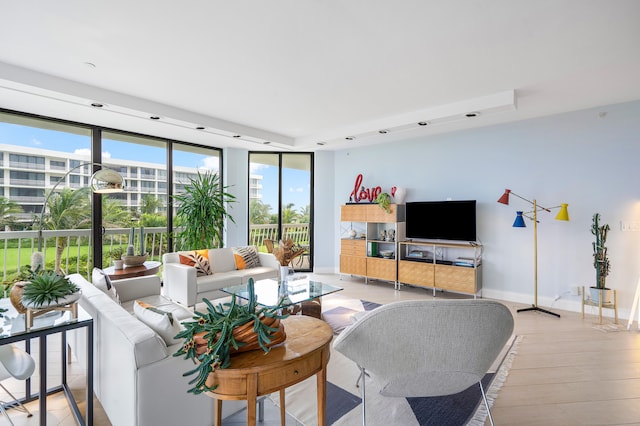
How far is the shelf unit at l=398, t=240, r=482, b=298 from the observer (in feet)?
14.9

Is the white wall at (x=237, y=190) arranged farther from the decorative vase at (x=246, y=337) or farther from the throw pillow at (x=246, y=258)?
the decorative vase at (x=246, y=337)

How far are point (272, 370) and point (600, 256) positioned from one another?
435cm

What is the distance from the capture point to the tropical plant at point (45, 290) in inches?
67.8

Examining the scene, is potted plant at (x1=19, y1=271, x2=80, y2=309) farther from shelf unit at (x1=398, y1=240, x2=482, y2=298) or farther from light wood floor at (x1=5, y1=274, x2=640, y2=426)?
shelf unit at (x1=398, y1=240, x2=482, y2=298)

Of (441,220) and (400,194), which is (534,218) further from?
(400,194)

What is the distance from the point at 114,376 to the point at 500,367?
2836 mm

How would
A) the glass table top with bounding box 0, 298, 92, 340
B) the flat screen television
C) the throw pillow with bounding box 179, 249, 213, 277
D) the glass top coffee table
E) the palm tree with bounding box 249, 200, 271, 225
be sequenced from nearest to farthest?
the glass table top with bounding box 0, 298, 92, 340 → the glass top coffee table → the throw pillow with bounding box 179, 249, 213, 277 → the flat screen television → the palm tree with bounding box 249, 200, 271, 225

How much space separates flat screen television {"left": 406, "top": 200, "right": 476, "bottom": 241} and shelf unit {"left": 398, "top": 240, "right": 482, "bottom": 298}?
0.14 m

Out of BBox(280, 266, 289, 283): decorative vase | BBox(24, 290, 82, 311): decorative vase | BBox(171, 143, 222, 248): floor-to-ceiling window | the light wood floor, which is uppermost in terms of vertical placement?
BBox(171, 143, 222, 248): floor-to-ceiling window

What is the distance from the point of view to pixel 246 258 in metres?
4.76

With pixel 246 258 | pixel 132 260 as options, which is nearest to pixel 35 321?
pixel 132 260

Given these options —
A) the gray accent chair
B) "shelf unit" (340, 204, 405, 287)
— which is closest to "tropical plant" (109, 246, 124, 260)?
"shelf unit" (340, 204, 405, 287)

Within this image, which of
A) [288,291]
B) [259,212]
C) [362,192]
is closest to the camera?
[288,291]

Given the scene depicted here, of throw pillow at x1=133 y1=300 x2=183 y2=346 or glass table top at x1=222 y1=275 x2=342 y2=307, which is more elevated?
Answer: throw pillow at x1=133 y1=300 x2=183 y2=346
